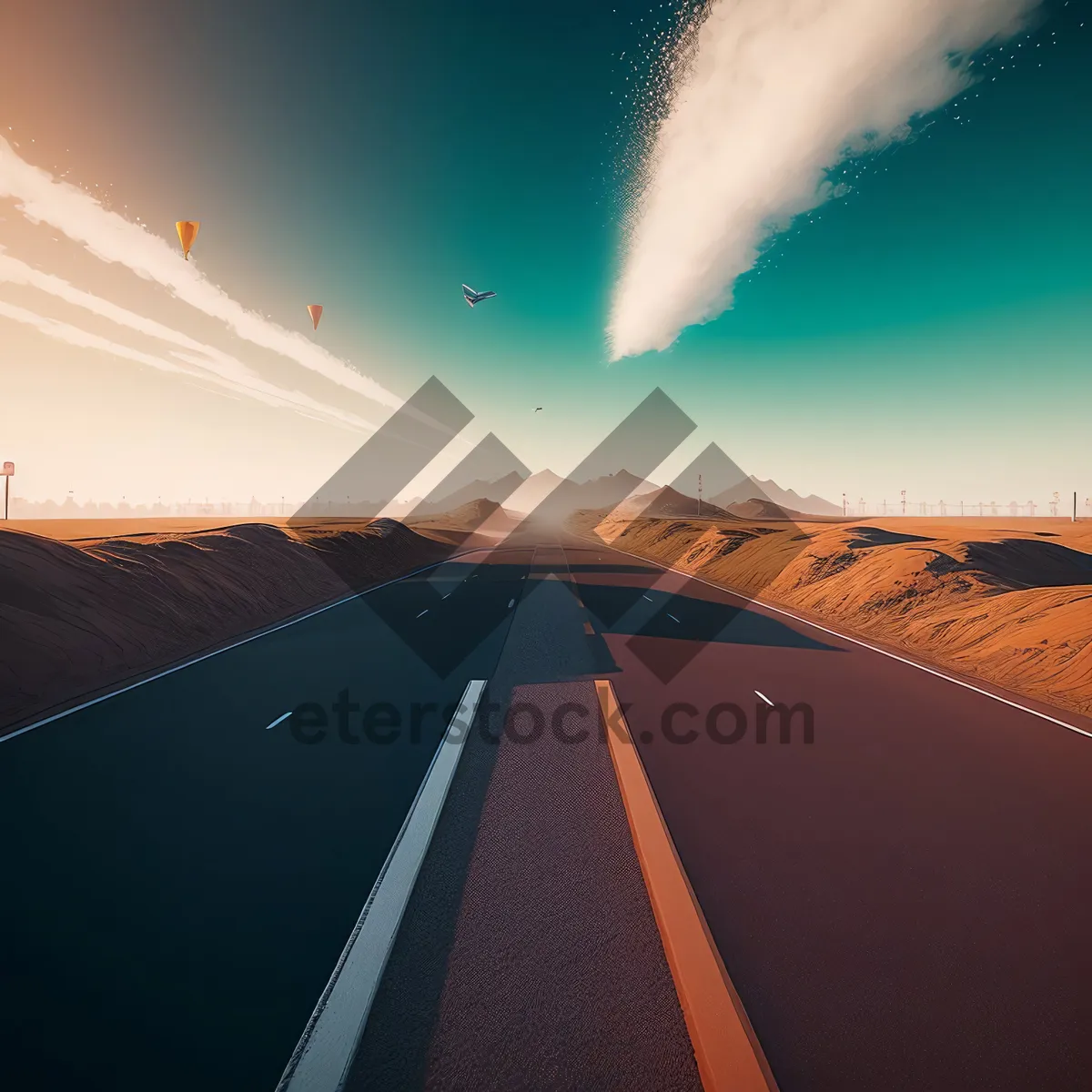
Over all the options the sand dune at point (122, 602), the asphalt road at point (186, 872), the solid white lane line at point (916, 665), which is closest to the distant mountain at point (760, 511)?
the solid white lane line at point (916, 665)

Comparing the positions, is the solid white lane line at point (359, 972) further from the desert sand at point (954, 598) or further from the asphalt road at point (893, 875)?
the desert sand at point (954, 598)

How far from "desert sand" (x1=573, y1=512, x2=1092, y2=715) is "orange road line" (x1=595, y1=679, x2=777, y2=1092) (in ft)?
28.1

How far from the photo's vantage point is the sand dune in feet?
34.6

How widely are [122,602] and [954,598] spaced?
2272 centimetres

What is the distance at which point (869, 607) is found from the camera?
19234 mm

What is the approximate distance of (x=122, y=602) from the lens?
14.4 m

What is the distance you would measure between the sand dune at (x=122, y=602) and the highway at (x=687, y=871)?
6.89ft

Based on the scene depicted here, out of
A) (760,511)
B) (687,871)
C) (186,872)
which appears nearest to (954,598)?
(687,871)

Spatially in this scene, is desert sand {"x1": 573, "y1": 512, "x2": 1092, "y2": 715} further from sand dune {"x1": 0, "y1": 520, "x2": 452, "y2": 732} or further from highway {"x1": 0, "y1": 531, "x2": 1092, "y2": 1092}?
→ sand dune {"x1": 0, "y1": 520, "x2": 452, "y2": 732}

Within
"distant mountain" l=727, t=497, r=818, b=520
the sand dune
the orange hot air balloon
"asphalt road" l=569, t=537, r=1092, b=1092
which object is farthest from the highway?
"distant mountain" l=727, t=497, r=818, b=520

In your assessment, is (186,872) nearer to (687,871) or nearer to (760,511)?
(687,871)

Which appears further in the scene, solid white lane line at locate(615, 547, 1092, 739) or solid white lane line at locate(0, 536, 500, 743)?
solid white lane line at locate(615, 547, 1092, 739)

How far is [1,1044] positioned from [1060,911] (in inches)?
265

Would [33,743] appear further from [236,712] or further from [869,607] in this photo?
[869,607]
